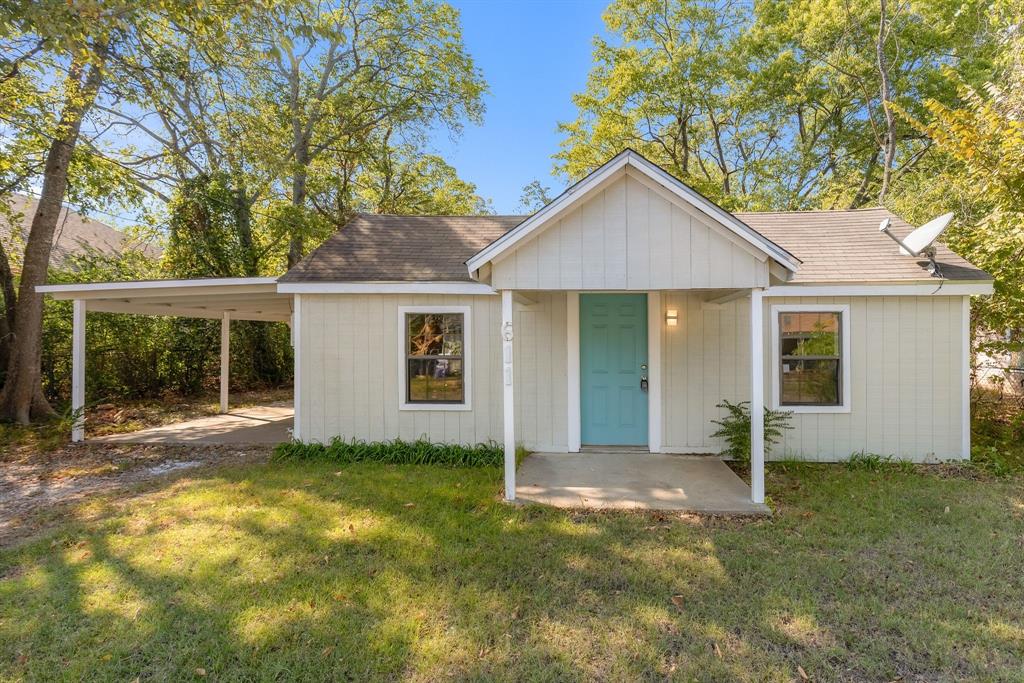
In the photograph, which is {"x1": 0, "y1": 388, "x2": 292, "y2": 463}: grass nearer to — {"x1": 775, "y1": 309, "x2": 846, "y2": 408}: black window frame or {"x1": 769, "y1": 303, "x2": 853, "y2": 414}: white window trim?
{"x1": 769, "y1": 303, "x2": 853, "y2": 414}: white window trim

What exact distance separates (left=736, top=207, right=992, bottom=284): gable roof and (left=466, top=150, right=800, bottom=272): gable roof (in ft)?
6.68

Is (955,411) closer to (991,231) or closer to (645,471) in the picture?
(991,231)

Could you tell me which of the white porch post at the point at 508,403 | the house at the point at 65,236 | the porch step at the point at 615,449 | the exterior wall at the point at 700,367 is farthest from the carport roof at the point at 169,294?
the exterior wall at the point at 700,367

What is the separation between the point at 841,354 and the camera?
619 centimetres

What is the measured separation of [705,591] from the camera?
125 inches

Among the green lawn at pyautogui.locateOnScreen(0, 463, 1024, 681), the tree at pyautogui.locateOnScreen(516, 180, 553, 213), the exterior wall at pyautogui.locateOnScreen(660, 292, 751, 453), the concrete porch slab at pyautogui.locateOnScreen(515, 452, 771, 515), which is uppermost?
the tree at pyautogui.locateOnScreen(516, 180, 553, 213)

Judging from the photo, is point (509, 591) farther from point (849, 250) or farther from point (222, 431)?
point (222, 431)

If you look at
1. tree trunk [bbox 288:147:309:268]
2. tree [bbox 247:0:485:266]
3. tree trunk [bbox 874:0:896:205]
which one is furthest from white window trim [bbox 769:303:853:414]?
tree [bbox 247:0:485:266]

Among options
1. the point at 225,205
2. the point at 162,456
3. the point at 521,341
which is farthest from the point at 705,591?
the point at 225,205

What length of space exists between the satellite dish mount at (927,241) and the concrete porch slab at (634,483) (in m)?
4.03

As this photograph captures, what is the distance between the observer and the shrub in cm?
574

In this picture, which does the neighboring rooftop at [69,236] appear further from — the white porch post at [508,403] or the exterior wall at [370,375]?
the white porch post at [508,403]

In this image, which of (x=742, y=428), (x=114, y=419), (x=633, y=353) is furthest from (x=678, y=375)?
(x=114, y=419)

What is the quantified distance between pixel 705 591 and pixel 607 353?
375cm
